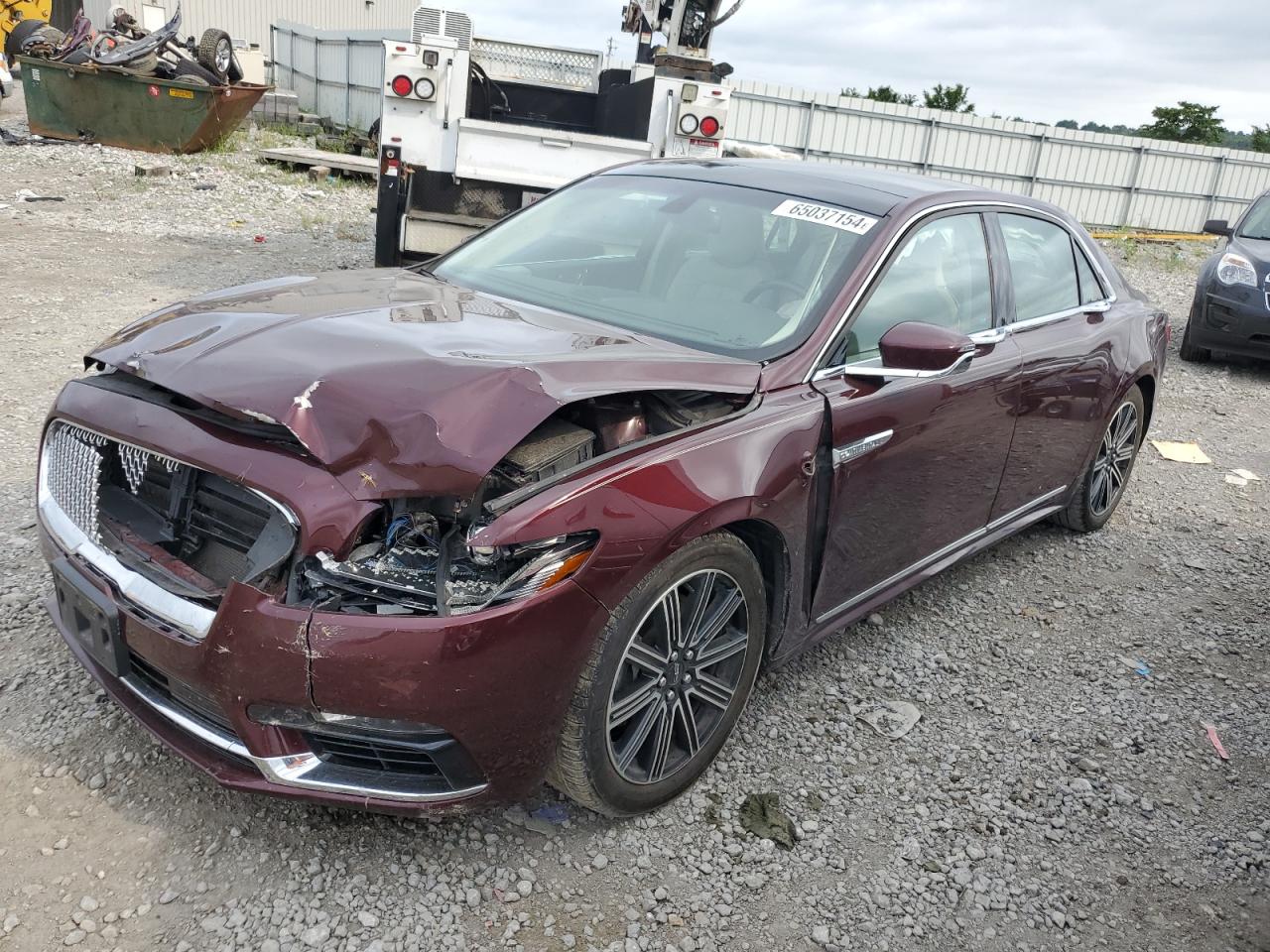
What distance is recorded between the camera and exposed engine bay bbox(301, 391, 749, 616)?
2.20m

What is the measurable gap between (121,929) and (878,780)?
2.07 metres

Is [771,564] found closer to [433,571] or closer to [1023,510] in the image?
[433,571]

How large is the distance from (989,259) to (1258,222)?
7306mm

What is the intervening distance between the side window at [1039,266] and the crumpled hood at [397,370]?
5.65ft

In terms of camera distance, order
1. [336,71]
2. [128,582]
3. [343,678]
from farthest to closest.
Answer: [336,71] < [128,582] < [343,678]

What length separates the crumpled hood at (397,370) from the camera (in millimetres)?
2248

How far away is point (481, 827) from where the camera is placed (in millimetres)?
2688

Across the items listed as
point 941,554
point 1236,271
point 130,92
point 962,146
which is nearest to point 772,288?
point 941,554

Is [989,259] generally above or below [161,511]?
above

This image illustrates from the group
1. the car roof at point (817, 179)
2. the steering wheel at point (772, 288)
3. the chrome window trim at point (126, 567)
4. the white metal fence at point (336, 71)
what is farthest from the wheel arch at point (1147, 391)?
the white metal fence at point (336, 71)

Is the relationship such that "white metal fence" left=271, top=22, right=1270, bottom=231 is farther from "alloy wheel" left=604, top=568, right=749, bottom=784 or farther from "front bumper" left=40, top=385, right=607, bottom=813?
"front bumper" left=40, top=385, right=607, bottom=813

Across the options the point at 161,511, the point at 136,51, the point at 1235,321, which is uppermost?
the point at 136,51

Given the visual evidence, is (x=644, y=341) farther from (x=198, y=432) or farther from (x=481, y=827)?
(x=481, y=827)

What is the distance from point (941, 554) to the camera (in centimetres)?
377
